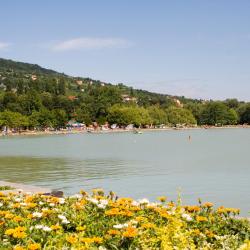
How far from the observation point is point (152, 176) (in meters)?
33.2

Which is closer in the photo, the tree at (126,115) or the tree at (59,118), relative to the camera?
the tree at (59,118)

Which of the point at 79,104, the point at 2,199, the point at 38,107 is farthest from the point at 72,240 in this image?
the point at 79,104

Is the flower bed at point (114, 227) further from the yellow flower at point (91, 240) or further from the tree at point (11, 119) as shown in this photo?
the tree at point (11, 119)

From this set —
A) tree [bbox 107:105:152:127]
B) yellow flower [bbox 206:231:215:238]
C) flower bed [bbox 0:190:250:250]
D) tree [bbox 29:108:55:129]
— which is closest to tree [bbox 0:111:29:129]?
tree [bbox 29:108:55:129]

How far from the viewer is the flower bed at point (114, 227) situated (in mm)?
5801

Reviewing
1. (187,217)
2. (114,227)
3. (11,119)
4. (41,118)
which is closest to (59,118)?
(41,118)

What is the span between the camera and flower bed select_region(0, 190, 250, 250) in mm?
5801

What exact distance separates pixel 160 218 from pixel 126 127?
604ft

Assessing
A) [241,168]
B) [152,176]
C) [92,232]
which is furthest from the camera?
[241,168]

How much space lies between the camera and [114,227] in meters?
6.46

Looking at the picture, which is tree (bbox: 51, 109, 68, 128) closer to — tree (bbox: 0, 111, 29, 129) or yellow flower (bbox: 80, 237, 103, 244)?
tree (bbox: 0, 111, 29, 129)

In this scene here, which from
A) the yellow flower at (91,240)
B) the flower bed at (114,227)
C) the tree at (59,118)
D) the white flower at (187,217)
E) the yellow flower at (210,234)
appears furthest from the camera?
the tree at (59,118)

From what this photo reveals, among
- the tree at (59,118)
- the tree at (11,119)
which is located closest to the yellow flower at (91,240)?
the tree at (11,119)

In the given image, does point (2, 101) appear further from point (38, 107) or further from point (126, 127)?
point (126, 127)
